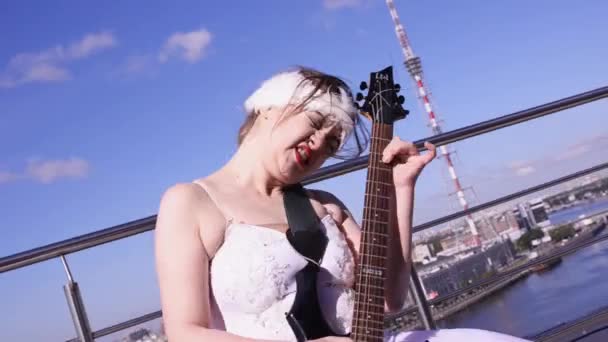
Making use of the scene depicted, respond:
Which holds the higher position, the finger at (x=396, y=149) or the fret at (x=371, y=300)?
the finger at (x=396, y=149)

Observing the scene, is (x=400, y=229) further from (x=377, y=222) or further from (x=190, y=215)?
(x=190, y=215)

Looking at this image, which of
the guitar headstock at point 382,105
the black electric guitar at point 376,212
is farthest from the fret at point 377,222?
the guitar headstock at point 382,105

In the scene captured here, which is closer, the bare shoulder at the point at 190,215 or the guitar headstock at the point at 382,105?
the bare shoulder at the point at 190,215

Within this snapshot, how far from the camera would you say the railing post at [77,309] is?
1.81 m

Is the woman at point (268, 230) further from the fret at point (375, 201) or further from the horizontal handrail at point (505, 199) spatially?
the horizontal handrail at point (505, 199)

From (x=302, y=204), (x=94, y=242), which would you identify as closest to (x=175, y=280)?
(x=302, y=204)

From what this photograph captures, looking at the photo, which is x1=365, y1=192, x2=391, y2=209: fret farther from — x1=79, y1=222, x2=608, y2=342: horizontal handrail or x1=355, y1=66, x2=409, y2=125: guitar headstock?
x1=79, y1=222, x2=608, y2=342: horizontal handrail

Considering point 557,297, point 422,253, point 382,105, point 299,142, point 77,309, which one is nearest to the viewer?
point 299,142

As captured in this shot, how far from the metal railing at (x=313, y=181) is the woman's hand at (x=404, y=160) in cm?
70

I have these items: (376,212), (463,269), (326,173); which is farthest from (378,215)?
(463,269)

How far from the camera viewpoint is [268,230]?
1186mm

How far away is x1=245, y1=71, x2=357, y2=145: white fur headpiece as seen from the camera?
126cm

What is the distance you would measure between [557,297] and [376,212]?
1.95 metres

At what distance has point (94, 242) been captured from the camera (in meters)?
1.81
